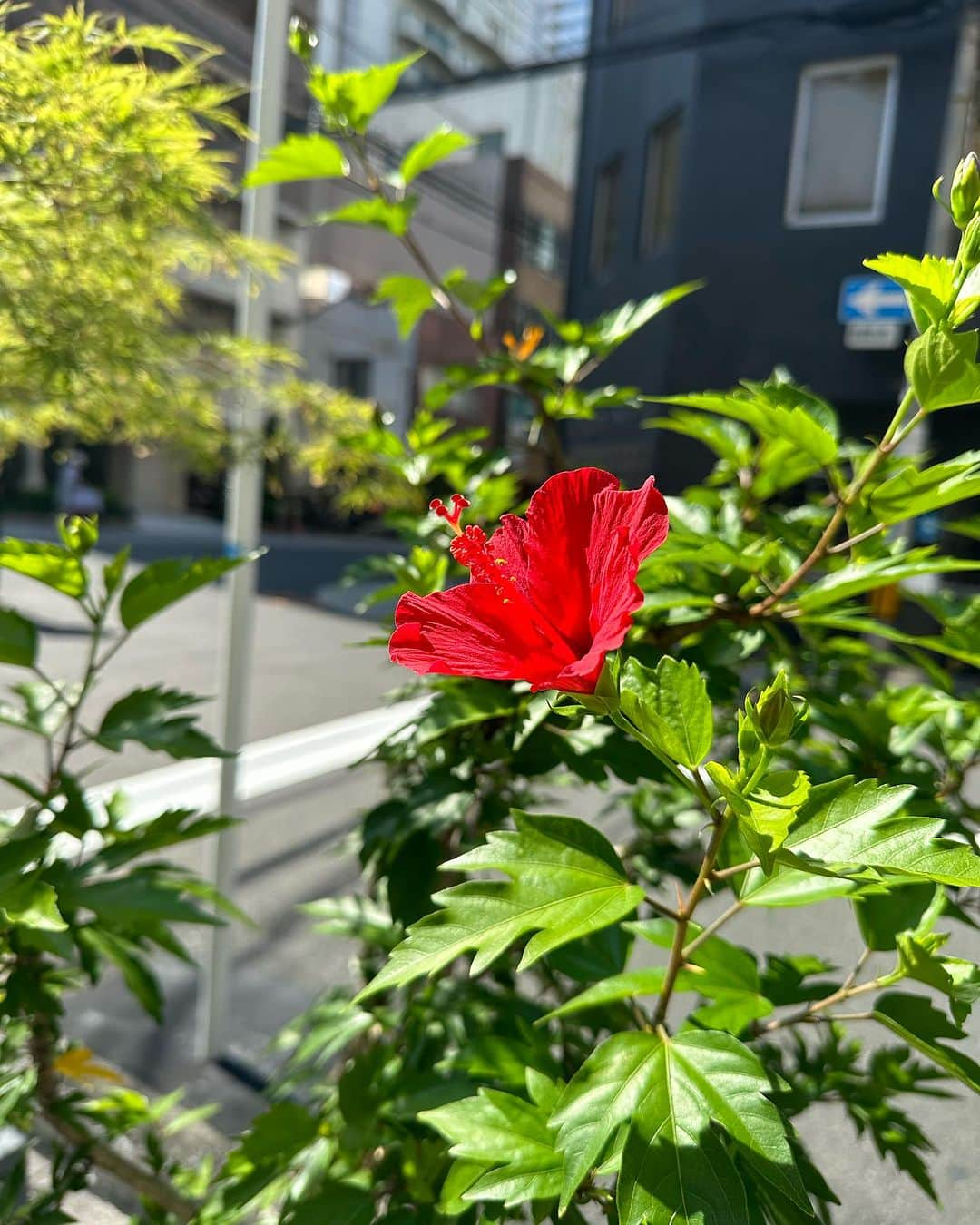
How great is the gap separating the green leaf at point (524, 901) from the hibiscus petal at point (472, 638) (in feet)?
0.34

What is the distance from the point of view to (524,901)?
1.28ft

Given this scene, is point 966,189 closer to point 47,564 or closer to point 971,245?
point 971,245

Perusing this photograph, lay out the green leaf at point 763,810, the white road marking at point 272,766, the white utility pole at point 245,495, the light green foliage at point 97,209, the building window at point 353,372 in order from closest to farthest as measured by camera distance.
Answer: the green leaf at point 763,810 < the light green foliage at point 97,209 < the white utility pole at point 245,495 < the white road marking at point 272,766 < the building window at point 353,372

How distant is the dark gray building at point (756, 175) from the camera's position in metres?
1.22

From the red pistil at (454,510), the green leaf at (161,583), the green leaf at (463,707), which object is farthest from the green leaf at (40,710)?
the red pistil at (454,510)

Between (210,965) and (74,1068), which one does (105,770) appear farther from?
(74,1068)

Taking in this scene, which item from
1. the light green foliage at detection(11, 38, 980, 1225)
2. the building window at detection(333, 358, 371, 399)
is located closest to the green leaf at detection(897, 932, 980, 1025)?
the light green foliage at detection(11, 38, 980, 1225)

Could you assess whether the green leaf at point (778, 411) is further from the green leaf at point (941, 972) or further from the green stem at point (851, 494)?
the green leaf at point (941, 972)

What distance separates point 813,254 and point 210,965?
152cm

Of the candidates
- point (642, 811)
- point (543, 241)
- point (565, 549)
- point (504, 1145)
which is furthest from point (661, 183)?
point (543, 241)

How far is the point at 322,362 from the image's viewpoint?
33.7 ft

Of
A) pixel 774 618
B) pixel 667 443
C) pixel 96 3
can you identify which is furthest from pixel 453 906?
pixel 667 443

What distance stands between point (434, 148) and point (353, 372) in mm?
11068

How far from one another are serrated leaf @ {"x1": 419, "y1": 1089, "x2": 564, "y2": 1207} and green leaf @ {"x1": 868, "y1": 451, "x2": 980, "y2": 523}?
1.21 ft
